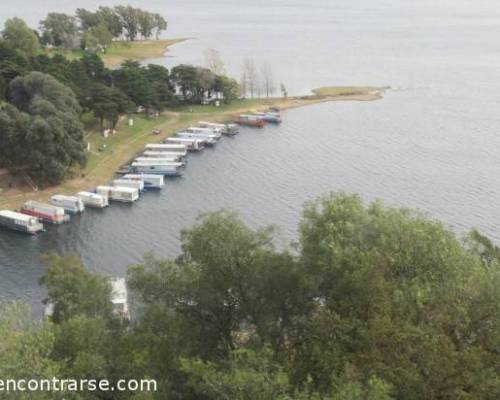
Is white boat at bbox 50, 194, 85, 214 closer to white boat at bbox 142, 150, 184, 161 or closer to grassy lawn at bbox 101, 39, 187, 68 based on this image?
white boat at bbox 142, 150, 184, 161

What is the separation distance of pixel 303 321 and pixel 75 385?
8453 mm

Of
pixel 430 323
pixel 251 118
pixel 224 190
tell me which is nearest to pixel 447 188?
pixel 224 190

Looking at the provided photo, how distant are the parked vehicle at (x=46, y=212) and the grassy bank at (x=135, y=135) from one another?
2571 mm

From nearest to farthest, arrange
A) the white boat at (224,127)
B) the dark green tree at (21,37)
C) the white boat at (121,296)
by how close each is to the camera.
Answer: the white boat at (121,296), the white boat at (224,127), the dark green tree at (21,37)

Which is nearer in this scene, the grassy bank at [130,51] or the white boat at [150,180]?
the white boat at [150,180]

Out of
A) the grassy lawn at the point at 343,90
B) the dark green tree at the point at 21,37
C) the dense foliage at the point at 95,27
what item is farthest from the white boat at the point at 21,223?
the dense foliage at the point at 95,27

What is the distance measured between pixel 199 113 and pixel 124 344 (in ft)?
265

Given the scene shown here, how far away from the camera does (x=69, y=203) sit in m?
64.0

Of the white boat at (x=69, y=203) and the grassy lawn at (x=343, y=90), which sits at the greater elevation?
the grassy lawn at (x=343, y=90)

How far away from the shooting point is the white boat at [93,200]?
6556 cm

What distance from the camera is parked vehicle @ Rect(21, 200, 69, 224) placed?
61156mm

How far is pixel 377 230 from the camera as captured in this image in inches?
1033

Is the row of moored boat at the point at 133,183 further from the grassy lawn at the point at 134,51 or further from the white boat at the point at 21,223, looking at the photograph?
the grassy lawn at the point at 134,51

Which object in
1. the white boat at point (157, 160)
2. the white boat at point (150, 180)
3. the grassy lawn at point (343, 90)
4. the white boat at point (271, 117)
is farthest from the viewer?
the grassy lawn at point (343, 90)
